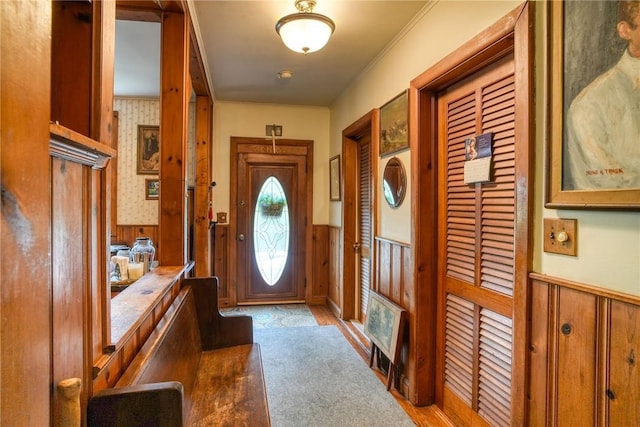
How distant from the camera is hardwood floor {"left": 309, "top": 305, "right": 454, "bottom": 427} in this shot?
2.07 m

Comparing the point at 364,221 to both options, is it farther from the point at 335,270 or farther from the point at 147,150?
the point at 147,150

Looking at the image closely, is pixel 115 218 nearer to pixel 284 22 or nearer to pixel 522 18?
pixel 284 22

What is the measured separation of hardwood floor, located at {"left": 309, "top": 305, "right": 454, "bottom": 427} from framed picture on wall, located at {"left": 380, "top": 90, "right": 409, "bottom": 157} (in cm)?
166

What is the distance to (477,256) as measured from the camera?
1833 mm

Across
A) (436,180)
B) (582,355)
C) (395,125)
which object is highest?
(395,125)

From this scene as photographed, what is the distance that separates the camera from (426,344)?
7.22 ft

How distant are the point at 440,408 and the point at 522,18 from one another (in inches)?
82.5

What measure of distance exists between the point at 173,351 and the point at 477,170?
162cm

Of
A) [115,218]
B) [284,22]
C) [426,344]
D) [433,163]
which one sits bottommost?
[426,344]

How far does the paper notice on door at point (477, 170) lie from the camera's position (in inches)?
67.6

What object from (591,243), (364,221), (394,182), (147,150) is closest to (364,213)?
(364,221)

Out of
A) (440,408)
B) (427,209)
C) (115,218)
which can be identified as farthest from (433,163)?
(115,218)

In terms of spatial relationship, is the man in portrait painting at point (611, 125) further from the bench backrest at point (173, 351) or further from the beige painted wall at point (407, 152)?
the bench backrest at point (173, 351)

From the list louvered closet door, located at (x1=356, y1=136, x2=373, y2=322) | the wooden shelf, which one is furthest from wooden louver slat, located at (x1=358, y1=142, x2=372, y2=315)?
the wooden shelf
